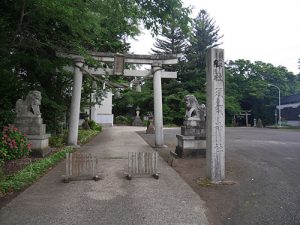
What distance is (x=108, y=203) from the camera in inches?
197

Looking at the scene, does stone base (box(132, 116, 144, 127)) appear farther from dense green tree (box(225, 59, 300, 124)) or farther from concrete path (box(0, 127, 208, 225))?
concrete path (box(0, 127, 208, 225))

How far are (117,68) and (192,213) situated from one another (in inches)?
375

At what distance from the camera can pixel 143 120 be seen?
43.1 meters

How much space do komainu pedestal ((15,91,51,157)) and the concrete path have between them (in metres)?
2.97

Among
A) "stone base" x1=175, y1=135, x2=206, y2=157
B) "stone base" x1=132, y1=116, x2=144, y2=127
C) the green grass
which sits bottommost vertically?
the green grass

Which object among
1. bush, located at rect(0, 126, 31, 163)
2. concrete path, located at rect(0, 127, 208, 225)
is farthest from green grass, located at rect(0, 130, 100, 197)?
bush, located at rect(0, 126, 31, 163)

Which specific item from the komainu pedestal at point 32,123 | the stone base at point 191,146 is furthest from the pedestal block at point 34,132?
the stone base at point 191,146

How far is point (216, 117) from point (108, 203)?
10.5 feet

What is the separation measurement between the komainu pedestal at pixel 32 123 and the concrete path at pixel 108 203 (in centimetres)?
297

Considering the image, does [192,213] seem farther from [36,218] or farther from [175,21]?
[175,21]

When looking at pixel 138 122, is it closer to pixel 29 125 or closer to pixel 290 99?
pixel 290 99

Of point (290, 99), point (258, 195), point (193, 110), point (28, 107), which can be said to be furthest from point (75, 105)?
point (290, 99)

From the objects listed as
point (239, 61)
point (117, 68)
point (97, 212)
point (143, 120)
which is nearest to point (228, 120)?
point (239, 61)

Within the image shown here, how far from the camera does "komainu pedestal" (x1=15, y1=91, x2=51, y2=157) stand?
9.73m
